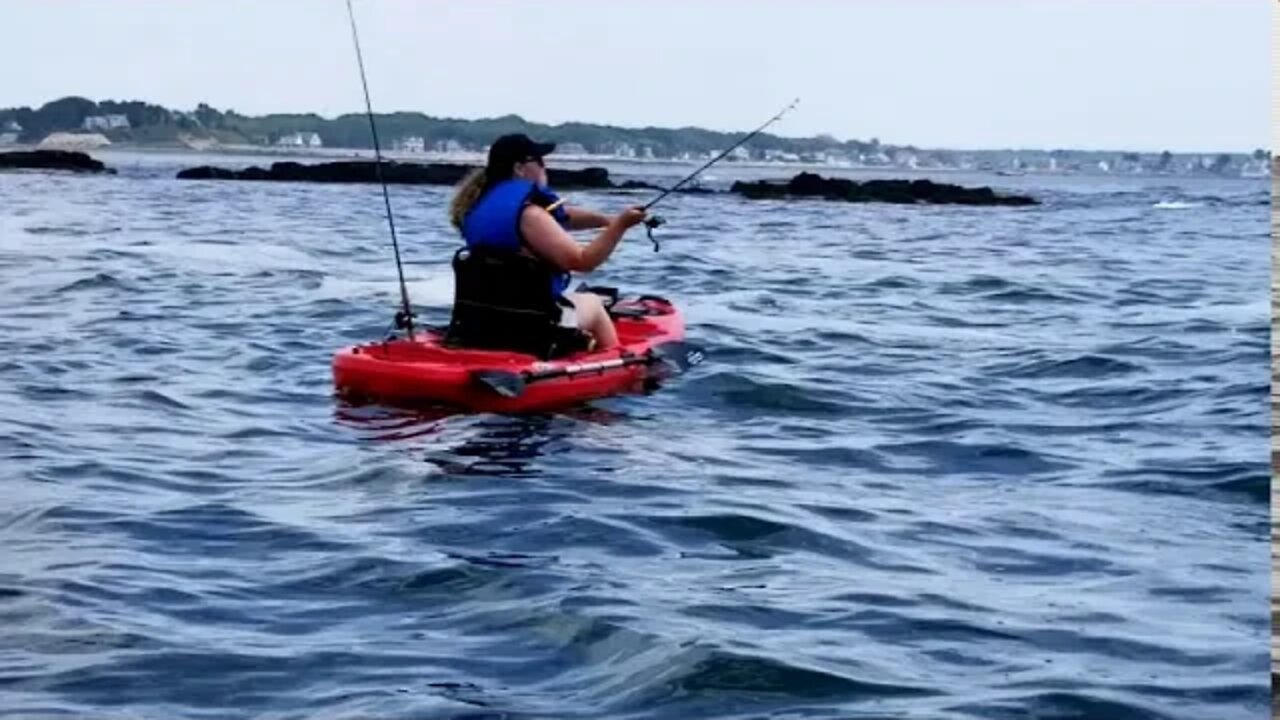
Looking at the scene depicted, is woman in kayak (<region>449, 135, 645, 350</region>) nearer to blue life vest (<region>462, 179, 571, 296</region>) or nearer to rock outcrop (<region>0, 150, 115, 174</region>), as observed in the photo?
blue life vest (<region>462, 179, 571, 296</region>)

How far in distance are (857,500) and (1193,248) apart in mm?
29754

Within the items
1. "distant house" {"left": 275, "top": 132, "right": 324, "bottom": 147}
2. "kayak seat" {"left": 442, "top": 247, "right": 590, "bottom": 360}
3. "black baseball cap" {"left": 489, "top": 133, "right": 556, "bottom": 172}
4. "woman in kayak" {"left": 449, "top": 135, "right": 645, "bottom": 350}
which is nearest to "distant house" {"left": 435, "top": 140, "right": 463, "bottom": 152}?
"distant house" {"left": 275, "top": 132, "right": 324, "bottom": 147}

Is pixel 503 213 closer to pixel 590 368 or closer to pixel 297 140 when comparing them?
pixel 590 368

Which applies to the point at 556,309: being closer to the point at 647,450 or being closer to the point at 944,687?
the point at 647,450

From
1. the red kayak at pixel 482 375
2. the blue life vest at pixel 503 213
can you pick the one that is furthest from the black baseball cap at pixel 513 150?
the red kayak at pixel 482 375

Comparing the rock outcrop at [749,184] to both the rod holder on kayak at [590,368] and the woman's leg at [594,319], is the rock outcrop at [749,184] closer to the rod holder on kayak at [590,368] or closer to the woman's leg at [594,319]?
the rod holder on kayak at [590,368]

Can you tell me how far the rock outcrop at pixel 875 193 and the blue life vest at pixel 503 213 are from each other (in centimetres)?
4858

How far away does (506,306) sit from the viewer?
483 inches

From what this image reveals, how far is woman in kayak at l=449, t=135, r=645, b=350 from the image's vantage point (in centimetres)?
1175

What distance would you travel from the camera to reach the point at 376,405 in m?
12.1

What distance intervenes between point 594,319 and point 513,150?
1.66m

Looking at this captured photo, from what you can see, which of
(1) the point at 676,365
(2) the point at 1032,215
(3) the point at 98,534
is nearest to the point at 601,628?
(3) the point at 98,534

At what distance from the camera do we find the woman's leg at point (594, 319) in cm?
1296

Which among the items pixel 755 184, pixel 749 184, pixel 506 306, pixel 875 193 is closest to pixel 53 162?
pixel 749 184
